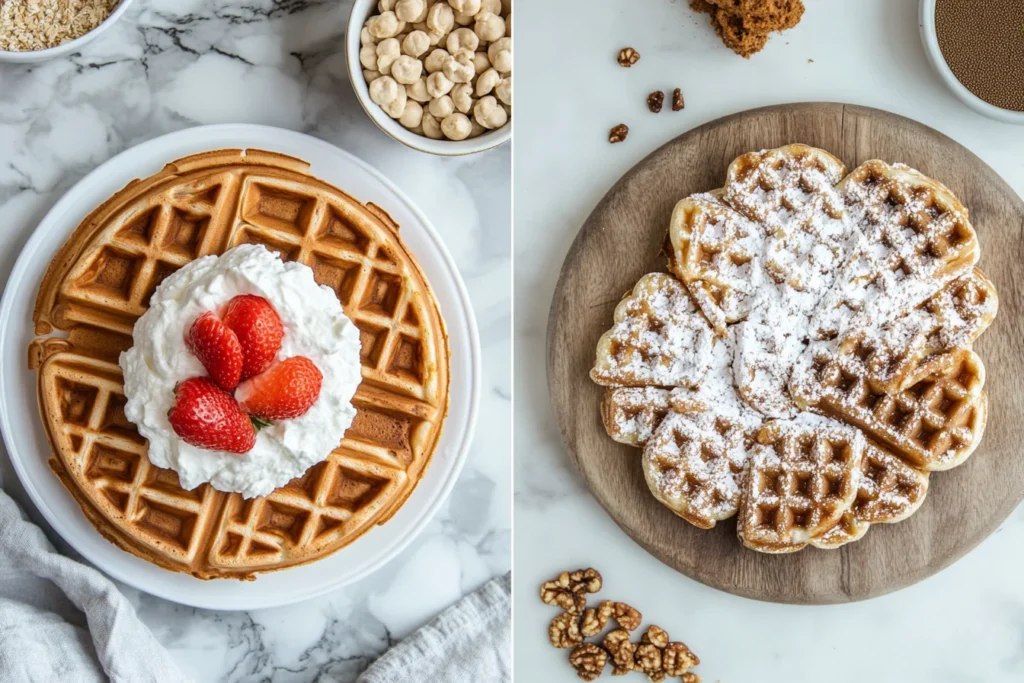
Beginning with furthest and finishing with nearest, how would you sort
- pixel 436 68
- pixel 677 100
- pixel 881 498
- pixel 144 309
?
pixel 436 68 < pixel 144 309 < pixel 677 100 < pixel 881 498

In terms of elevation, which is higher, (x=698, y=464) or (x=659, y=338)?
(x=659, y=338)

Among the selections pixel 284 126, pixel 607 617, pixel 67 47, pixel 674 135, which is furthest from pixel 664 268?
pixel 67 47

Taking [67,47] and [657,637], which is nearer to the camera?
[657,637]

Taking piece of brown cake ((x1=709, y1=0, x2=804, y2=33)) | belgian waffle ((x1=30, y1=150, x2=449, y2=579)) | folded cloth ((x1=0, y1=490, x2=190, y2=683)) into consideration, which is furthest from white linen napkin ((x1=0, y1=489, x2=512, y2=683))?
piece of brown cake ((x1=709, y1=0, x2=804, y2=33))

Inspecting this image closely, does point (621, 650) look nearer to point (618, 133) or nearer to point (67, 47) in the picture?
point (618, 133)

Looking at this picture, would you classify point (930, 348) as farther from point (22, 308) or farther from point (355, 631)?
point (22, 308)

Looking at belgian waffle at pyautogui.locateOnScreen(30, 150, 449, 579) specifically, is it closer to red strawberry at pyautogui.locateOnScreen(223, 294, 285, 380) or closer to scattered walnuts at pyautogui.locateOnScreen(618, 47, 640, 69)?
red strawberry at pyautogui.locateOnScreen(223, 294, 285, 380)
